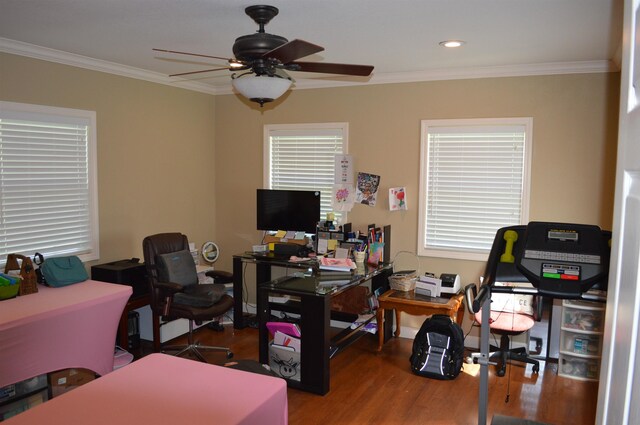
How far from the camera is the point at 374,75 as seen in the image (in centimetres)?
496

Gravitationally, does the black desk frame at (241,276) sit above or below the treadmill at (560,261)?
below

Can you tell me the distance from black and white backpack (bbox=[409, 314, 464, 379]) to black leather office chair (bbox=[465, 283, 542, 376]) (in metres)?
0.30

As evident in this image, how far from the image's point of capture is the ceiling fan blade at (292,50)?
7.63 feet

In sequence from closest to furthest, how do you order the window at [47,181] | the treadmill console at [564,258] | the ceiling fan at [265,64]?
the treadmill console at [564,258] < the ceiling fan at [265,64] < the window at [47,181]

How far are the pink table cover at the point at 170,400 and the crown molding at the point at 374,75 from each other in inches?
138

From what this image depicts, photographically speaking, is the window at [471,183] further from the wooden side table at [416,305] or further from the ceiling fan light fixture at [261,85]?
the ceiling fan light fixture at [261,85]

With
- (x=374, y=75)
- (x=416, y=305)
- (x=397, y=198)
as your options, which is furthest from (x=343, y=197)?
(x=416, y=305)

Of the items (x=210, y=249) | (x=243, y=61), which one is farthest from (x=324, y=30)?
(x=210, y=249)

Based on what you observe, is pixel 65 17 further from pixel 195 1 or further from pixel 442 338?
pixel 442 338

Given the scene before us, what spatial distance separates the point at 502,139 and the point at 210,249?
10.7ft

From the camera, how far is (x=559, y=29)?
3.27 metres

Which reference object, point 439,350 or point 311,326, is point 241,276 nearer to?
point 311,326

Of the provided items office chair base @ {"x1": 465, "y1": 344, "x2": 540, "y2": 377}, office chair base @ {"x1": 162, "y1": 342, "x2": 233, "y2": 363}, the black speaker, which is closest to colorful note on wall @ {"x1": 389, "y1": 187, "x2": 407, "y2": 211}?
the black speaker

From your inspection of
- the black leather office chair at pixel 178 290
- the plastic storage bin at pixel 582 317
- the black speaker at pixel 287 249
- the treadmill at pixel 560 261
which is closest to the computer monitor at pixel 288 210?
the black speaker at pixel 287 249
